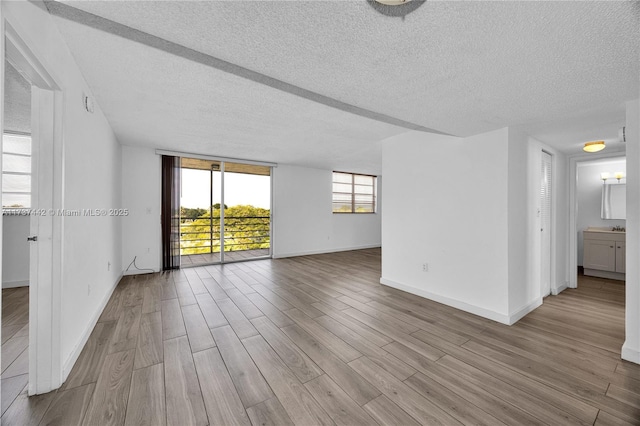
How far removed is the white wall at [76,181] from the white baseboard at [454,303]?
11.6 feet

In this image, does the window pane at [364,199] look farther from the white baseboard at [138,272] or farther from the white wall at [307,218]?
the white baseboard at [138,272]

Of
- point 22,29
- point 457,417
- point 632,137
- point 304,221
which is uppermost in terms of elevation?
point 22,29

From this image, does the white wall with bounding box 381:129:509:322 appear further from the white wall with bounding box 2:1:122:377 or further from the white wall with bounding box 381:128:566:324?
the white wall with bounding box 2:1:122:377

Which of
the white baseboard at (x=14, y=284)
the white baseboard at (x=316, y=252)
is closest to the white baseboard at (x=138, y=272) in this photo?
the white baseboard at (x=14, y=284)

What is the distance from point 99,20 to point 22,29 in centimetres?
32

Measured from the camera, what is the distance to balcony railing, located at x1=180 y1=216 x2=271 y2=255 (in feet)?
19.6

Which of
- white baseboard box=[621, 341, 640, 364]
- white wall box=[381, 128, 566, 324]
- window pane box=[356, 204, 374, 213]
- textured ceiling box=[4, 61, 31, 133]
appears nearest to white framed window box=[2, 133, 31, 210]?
textured ceiling box=[4, 61, 31, 133]

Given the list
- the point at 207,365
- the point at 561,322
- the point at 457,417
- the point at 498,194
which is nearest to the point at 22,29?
the point at 207,365

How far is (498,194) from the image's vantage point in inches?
111

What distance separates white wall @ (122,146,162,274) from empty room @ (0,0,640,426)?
0.12m

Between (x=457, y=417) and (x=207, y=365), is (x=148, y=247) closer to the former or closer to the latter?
(x=207, y=365)

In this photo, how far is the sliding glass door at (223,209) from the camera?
555 centimetres

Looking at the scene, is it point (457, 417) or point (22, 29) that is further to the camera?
point (457, 417)

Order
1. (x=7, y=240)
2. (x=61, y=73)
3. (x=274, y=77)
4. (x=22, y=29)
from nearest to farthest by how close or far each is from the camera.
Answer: (x=22, y=29), (x=61, y=73), (x=274, y=77), (x=7, y=240)
